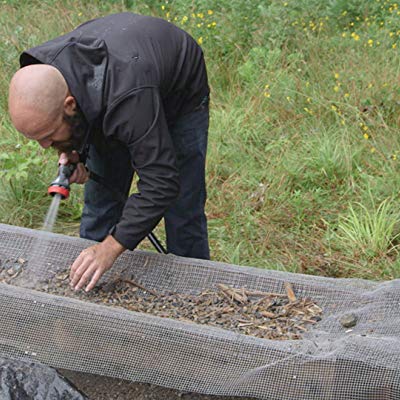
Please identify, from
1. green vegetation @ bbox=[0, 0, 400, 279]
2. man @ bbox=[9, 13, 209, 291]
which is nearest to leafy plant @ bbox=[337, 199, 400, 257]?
green vegetation @ bbox=[0, 0, 400, 279]

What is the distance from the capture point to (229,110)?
543 cm

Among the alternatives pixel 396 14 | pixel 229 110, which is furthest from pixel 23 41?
pixel 396 14

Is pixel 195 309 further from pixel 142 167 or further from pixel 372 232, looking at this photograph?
pixel 372 232

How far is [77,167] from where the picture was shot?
3312 millimetres

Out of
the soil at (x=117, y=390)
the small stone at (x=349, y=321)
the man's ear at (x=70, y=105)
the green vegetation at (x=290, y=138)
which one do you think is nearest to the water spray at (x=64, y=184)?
the man's ear at (x=70, y=105)

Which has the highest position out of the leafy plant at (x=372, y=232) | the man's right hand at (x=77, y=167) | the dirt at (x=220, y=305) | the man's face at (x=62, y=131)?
the man's face at (x=62, y=131)

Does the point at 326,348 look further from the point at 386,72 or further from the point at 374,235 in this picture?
the point at 386,72

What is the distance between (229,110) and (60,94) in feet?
9.15

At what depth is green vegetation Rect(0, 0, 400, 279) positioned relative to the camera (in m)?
4.20

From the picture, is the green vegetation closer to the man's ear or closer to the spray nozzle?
the spray nozzle

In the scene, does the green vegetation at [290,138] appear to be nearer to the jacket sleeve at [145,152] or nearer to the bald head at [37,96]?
the jacket sleeve at [145,152]

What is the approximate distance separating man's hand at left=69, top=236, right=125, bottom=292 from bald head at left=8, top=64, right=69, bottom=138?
1.87 feet

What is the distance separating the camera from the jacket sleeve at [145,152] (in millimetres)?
2740

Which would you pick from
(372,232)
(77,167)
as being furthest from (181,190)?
(372,232)
